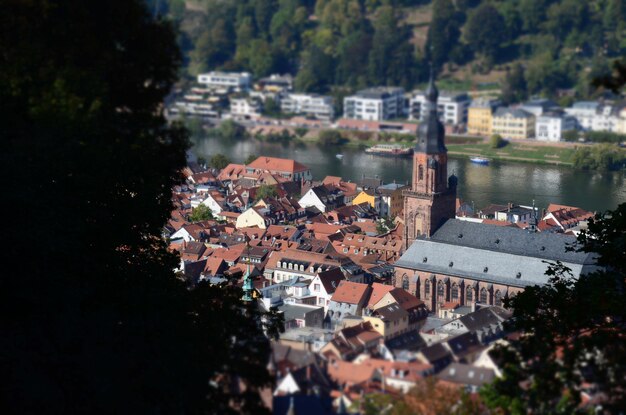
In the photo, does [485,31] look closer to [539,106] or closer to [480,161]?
[539,106]

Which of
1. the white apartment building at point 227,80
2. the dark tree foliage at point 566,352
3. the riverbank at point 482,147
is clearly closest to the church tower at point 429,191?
the dark tree foliage at point 566,352

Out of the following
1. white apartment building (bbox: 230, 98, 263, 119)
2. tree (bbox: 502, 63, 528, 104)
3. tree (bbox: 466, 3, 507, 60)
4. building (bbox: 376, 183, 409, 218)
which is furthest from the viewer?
tree (bbox: 466, 3, 507, 60)

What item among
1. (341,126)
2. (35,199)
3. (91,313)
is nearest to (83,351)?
(91,313)

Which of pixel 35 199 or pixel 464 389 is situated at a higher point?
pixel 35 199

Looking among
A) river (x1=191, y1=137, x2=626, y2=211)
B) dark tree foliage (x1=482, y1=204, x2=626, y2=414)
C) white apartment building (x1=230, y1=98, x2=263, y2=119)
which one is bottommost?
A: river (x1=191, y1=137, x2=626, y2=211)

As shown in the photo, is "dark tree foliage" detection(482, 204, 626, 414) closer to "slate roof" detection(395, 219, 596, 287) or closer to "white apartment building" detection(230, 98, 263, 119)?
"slate roof" detection(395, 219, 596, 287)

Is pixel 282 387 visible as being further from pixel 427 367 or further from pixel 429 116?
pixel 429 116

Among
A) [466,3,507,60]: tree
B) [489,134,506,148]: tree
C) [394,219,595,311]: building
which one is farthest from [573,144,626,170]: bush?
[394,219,595,311]: building
